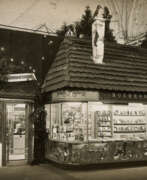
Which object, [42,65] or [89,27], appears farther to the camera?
[89,27]

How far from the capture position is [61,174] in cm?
1070

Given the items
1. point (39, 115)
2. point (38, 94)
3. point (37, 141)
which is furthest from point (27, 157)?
point (38, 94)

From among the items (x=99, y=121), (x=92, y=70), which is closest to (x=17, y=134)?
(x=99, y=121)

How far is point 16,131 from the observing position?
12.6m

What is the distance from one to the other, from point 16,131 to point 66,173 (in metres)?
3.06

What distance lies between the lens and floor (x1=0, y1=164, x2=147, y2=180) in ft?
33.0

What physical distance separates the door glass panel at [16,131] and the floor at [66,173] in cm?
68

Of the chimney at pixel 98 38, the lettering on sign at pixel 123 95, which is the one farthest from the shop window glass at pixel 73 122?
the chimney at pixel 98 38

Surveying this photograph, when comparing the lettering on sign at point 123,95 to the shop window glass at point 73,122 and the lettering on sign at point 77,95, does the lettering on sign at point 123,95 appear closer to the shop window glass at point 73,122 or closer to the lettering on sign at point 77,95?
the lettering on sign at point 77,95

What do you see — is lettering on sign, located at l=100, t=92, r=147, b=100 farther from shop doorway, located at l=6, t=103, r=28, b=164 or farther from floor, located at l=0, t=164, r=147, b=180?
shop doorway, located at l=6, t=103, r=28, b=164

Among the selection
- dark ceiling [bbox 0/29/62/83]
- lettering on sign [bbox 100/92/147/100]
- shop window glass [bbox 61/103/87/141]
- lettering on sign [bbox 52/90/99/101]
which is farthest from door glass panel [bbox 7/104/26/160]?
lettering on sign [bbox 100/92/147/100]

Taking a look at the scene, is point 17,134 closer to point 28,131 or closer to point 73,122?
point 28,131

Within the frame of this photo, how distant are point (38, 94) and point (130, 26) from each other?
23.5 ft

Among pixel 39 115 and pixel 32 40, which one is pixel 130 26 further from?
pixel 39 115
